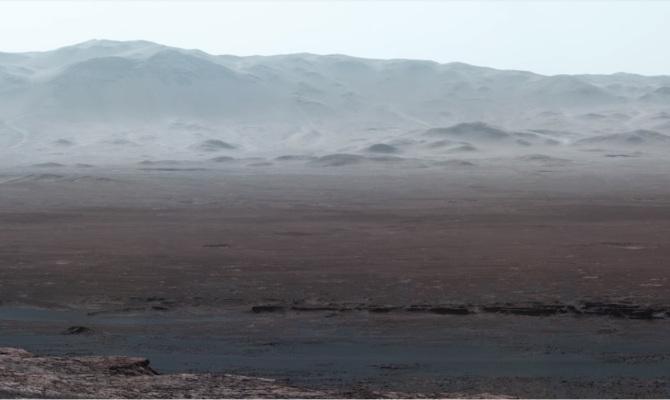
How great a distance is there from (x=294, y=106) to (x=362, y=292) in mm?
73285

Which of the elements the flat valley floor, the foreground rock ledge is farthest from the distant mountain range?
the foreground rock ledge

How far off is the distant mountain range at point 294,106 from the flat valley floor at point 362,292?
37885mm

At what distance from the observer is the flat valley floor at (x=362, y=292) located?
1089 cm

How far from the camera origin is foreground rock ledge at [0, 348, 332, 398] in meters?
8.08

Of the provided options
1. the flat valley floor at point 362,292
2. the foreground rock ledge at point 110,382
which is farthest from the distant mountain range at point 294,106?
the foreground rock ledge at point 110,382

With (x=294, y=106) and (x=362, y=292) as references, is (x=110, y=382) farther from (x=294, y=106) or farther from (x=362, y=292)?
(x=294, y=106)

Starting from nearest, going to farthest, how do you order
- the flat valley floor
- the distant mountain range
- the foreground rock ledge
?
the foreground rock ledge → the flat valley floor → the distant mountain range

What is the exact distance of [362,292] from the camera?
1453cm

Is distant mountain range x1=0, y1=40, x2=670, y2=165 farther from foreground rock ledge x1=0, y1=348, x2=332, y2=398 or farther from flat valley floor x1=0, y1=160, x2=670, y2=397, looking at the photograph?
foreground rock ledge x1=0, y1=348, x2=332, y2=398

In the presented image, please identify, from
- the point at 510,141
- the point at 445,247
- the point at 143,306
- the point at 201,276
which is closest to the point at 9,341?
the point at 143,306

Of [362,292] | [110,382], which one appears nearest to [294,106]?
[362,292]

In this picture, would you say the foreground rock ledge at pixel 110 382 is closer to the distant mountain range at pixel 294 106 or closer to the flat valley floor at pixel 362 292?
the flat valley floor at pixel 362 292

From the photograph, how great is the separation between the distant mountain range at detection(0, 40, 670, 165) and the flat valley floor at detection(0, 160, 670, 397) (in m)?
37.9

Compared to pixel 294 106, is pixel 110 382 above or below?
below
